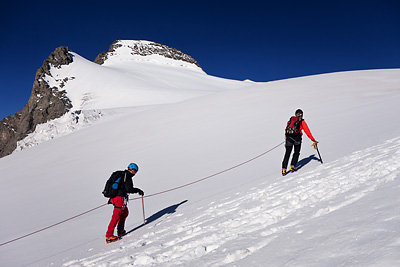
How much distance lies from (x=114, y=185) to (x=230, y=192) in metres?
2.50

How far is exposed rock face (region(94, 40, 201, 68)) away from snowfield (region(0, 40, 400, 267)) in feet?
274

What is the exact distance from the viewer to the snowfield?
263 centimetres

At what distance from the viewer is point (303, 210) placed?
351 centimetres

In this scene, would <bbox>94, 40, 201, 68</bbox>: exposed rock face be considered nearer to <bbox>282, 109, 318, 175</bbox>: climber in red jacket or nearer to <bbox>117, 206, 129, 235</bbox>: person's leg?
<bbox>282, 109, 318, 175</bbox>: climber in red jacket

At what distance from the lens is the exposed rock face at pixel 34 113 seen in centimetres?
5297

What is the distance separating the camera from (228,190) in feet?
20.4

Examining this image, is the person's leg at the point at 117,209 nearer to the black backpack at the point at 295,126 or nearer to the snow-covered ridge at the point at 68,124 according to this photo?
the black backpack at the point at 295,126

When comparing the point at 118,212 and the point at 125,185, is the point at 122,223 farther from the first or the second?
the point at 125,185

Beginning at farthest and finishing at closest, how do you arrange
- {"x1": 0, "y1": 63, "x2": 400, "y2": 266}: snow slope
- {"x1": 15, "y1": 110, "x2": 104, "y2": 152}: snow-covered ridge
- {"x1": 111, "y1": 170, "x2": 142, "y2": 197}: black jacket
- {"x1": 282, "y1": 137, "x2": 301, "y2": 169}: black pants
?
{"x1": 15, "y1": 110, "x2": 104, "y2": 152}: snow-covered ridge, {"x1": 282, "y1": 137, "x2": 301, "y2": 169}: black pants, {"x1": 111, "y1": 170, "x2": 142, "y2": 197}: black jacket, {"x1": 0, "y1": 63, "x2": 400, "y2": 266}: snow slope

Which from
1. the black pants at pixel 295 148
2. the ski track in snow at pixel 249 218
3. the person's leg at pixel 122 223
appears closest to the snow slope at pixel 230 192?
the ski track in snow at pixel 249 218

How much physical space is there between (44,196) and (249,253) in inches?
318

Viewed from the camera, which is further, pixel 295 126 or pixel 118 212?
pixel 295 126

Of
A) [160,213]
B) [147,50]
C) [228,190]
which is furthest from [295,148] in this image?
[147,50]

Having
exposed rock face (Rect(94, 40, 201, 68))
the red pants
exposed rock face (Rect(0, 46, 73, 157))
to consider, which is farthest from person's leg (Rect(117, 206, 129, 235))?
exposed rock face (Rect(94, 40, 201, 68))
